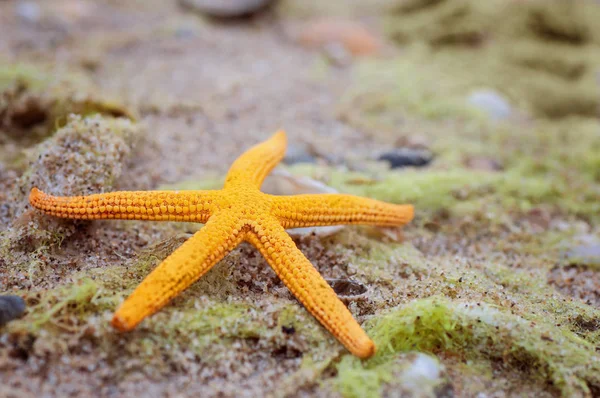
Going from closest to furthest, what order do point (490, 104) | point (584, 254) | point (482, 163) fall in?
1. point (584, 254)
2. point (482, 163)
3. point (490, 104)

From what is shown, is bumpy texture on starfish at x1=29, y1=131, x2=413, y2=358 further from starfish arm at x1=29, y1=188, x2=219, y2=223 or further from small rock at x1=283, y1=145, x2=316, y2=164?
small rock at x1=283, y1=145, x2=316, y2=164

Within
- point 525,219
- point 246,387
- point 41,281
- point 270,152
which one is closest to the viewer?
point 246,387

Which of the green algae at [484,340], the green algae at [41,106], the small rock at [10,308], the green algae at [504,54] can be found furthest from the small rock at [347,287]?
the green algae at [504,54]

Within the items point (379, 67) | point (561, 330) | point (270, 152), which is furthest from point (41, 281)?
point (379, 67)

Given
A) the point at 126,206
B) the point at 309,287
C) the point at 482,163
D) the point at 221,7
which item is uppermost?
Result: the point at 221,7

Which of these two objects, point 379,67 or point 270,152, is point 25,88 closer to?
point 270,152

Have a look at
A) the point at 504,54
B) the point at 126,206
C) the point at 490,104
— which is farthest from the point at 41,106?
the point at 504,54

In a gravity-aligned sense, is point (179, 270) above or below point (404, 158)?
above

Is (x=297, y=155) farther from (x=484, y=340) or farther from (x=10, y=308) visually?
(x=10, y=308)

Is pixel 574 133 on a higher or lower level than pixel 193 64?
lower
